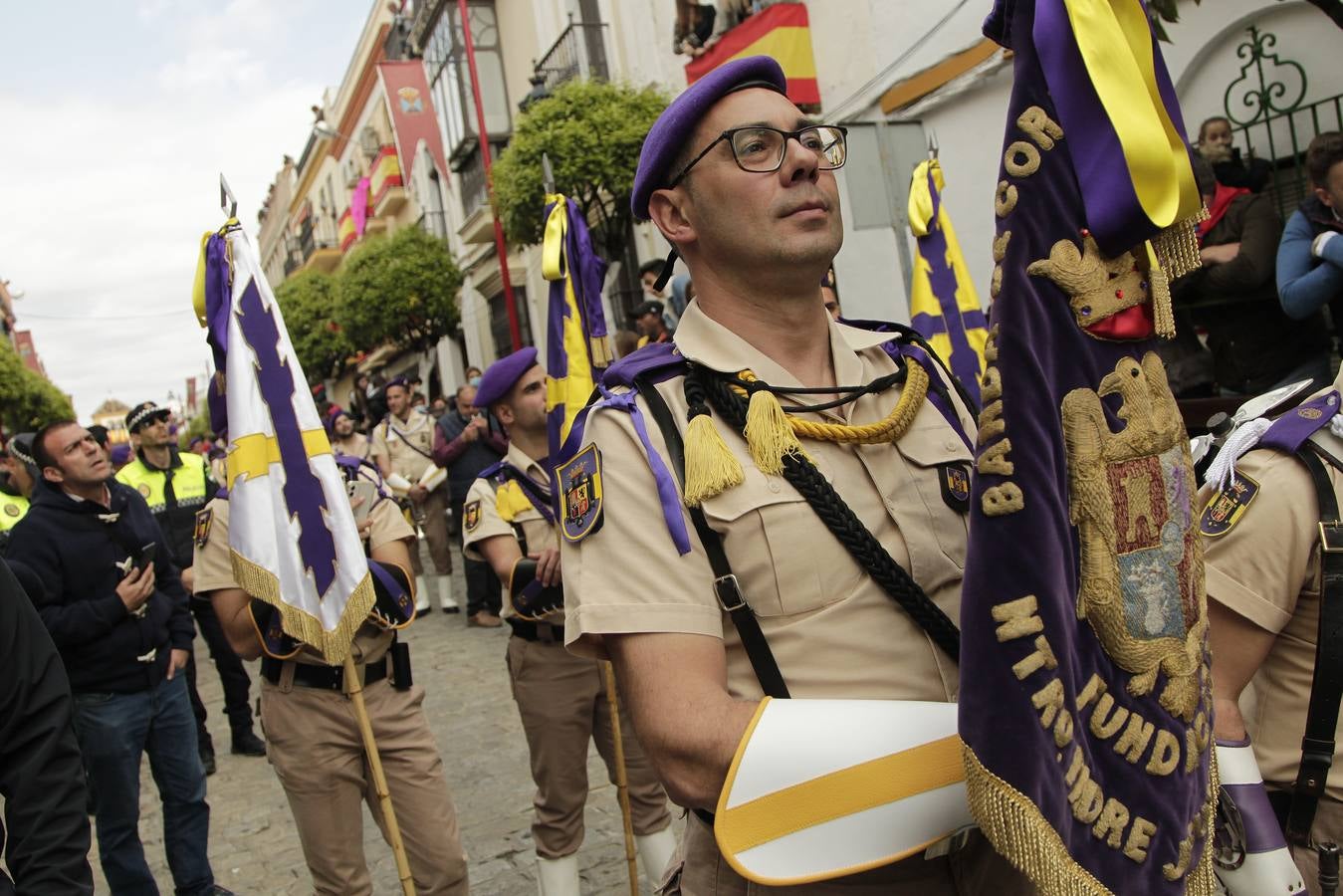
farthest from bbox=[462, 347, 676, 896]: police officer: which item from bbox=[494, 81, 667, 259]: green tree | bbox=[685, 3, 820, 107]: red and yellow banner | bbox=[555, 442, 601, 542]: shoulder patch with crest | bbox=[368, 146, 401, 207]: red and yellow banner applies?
bbox=[368, 146, 401, 207]: red and yellow banner

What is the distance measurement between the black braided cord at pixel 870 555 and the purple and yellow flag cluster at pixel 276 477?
7.53 ft

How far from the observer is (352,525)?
3.61 metres

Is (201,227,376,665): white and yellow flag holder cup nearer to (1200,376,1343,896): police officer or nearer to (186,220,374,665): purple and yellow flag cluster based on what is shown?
(186,220,374,665): purple and yellow flag cluster

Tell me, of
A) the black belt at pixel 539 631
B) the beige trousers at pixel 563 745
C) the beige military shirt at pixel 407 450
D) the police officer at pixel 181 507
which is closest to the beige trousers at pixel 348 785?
the beige trousers at pixel 563 745

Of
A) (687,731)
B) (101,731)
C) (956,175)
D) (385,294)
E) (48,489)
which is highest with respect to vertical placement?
(385,294)

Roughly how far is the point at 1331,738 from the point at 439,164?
21.6 metres

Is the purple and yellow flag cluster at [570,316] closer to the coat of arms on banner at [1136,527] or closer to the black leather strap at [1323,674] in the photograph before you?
the black leather strap at [1323,674]

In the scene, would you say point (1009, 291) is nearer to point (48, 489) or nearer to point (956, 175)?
point (48, 489)

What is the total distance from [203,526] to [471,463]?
596 cm

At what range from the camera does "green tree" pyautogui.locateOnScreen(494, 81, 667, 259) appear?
42.7 feet

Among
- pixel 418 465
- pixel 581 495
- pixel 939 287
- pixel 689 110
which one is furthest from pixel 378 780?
pixel 418 465

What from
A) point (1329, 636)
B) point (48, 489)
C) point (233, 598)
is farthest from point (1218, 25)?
point (48, 489)

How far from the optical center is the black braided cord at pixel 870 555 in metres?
1.57

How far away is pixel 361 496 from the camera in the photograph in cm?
408
